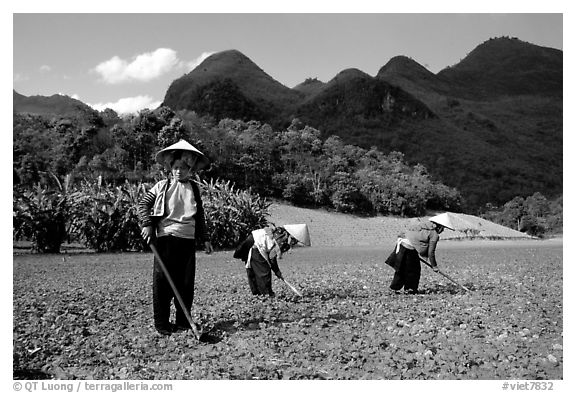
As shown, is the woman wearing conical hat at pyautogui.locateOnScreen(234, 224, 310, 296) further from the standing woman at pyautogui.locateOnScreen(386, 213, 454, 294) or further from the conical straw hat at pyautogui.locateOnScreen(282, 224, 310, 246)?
the standing woman at pyautogui.locateOnScreen(386, 213, 454, 294)

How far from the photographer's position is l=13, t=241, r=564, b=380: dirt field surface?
532cm

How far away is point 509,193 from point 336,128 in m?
22.5

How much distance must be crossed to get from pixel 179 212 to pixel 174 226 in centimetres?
18

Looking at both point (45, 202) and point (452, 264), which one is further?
point (45, 202)

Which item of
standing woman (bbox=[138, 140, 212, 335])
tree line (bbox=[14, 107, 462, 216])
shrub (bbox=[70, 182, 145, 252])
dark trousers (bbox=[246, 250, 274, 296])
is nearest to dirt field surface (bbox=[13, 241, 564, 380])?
dark trousers (bbox=[246, 250, 274, 296])

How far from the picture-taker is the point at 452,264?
1644 cm

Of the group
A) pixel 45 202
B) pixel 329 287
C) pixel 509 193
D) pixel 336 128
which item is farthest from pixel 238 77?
pixel 329 287

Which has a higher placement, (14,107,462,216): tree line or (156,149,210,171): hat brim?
(14,107,462,216): tree line

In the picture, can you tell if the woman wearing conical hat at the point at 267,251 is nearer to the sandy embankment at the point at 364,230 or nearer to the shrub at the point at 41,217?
the shrub at the point at 41,217

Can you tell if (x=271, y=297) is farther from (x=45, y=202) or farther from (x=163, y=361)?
(x=45, y=202)

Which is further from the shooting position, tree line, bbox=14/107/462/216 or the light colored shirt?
tree line, bbox=14/107/462/216

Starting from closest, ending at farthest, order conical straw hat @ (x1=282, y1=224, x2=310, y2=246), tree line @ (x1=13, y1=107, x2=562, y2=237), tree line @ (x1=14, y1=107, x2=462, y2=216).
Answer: conical straw hat @ (x1=282, y1=224, x2=310, y2=246) < tree line @ (x1=14, y1=107, x2=462, y2=216) < tree line @ (x1=13, y1=107, x2=562, y2=237)
